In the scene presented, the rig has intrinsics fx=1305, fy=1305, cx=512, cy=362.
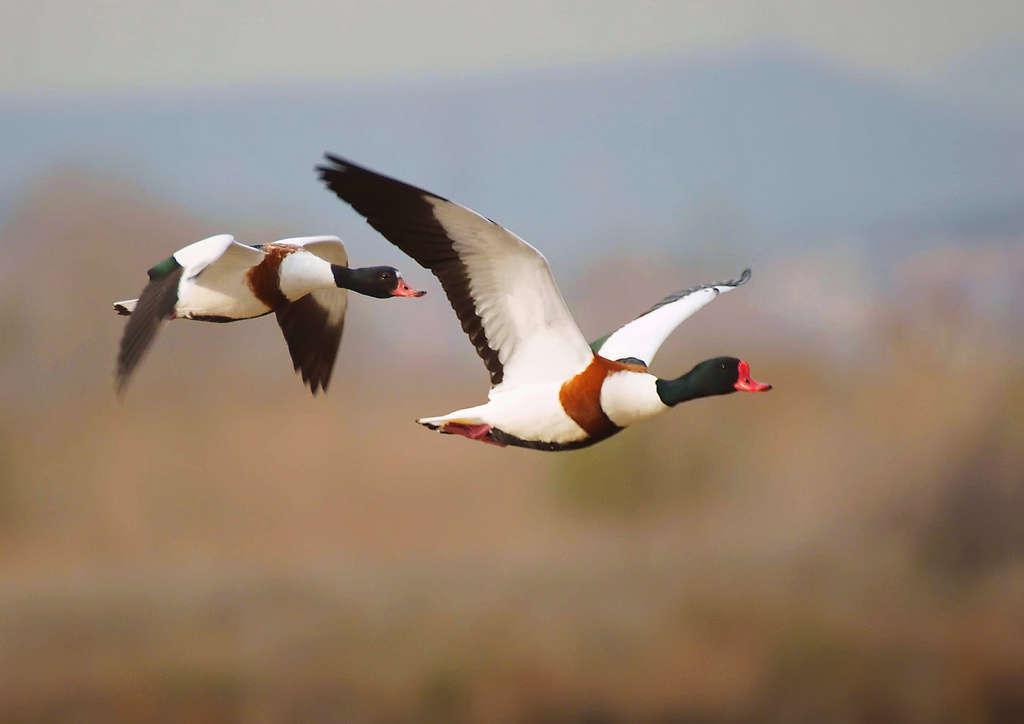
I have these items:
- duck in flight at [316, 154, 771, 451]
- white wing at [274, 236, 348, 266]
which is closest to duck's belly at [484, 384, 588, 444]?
duck in flight at [316, 154, 771, 451]

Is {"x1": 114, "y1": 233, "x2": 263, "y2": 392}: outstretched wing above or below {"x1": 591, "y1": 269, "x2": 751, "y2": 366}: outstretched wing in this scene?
above

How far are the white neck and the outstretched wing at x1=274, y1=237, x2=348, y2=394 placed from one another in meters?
0.18

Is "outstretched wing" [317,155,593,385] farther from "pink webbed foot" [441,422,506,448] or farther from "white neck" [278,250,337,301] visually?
"white neck" [278,250,337,301]

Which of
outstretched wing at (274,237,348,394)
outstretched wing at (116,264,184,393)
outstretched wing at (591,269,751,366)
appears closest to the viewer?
outstretched wing at (116,264,184,393)

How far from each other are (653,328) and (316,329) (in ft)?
2.51

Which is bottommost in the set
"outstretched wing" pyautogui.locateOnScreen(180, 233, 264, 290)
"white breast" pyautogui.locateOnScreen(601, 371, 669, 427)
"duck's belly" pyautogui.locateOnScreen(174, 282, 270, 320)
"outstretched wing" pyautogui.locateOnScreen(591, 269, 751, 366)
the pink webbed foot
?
the pink webbed foot

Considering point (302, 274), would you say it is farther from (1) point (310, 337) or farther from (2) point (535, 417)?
(2) point (535, 417)

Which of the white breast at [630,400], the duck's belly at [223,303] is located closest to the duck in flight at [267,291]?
the duck's belly at [223,303]

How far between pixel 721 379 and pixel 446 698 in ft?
42.6

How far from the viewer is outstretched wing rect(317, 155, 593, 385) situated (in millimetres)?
2371

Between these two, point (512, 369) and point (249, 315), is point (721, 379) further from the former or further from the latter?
point (249, 315)

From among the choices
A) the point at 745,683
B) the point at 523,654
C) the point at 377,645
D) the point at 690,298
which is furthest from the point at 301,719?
the point at 690,298

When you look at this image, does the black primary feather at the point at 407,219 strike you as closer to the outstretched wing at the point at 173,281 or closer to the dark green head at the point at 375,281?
the dark green head at the point at 375,281

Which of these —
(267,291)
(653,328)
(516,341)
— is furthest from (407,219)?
(653,328)
